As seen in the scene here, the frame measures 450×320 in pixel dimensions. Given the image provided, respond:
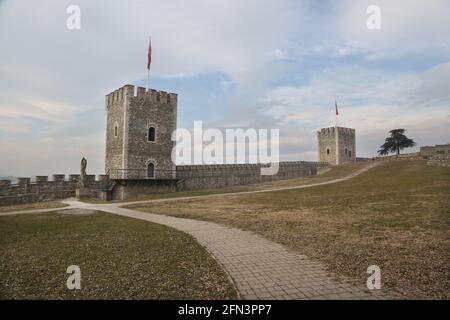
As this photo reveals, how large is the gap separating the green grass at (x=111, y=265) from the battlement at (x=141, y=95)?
19447 mm

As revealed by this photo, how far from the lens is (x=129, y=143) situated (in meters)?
28.0

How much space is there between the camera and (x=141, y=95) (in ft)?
95.1

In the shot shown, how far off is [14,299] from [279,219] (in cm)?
928

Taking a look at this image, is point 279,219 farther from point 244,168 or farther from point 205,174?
point 244,168

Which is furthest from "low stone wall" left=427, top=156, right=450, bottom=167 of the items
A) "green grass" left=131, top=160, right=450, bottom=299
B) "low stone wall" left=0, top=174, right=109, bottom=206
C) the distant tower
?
"low stone wall" left=0, top=174, right=109, bottom=206

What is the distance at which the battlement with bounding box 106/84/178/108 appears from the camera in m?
28.3

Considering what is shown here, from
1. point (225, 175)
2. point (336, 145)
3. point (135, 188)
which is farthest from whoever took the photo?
point (336, 145)

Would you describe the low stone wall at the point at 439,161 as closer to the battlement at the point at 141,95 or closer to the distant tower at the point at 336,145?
the distant tower at the point at 336,145

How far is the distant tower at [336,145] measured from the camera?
51.7 m

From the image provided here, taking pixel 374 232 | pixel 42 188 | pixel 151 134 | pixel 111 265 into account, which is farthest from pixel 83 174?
pixel 374 232

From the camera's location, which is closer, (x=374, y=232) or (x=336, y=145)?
(x=374, y=232)

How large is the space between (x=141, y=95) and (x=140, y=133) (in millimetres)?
3586

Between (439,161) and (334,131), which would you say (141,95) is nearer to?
(439,161)
